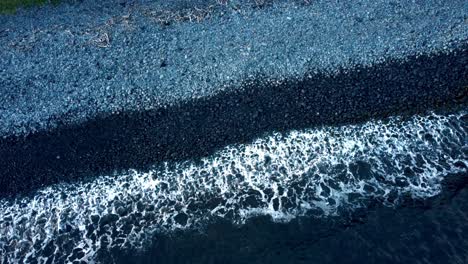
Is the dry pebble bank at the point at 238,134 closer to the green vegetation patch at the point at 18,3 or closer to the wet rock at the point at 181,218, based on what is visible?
the wet rock at the point at 181,218

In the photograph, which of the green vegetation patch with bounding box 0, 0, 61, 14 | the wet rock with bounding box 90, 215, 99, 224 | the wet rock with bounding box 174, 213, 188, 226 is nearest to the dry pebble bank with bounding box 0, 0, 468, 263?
the wet rock with bounding box 174, 213, 188, 226

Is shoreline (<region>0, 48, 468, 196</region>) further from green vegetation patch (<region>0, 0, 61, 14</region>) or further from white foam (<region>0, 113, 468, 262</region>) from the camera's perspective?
green vegetation patch (<region>0, 0, 61, 14</region>)

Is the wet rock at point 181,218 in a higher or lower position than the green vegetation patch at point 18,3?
lower

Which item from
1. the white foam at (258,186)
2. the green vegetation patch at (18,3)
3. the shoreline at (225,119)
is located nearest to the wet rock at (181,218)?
the white foam at (258,186)

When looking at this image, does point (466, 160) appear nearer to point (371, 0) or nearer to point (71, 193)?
point (371, 0)

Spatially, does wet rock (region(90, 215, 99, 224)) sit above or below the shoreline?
below

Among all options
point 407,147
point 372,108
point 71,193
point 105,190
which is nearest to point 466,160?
point 407,147

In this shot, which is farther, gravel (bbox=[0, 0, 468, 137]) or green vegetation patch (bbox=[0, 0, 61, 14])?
green vegetation patch (bbox=[0, 0, 61, 14])
